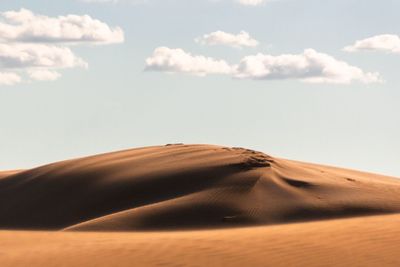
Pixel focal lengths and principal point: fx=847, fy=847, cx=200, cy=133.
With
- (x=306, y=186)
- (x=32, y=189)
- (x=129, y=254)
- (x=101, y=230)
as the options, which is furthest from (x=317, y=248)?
(x=32, y=189)

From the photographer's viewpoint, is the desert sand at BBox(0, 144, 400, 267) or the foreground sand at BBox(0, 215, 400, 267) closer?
the foreground sand at BBox(0, 215, 400, 267)

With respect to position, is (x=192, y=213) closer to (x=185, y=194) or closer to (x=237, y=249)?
(x=185, y=194)

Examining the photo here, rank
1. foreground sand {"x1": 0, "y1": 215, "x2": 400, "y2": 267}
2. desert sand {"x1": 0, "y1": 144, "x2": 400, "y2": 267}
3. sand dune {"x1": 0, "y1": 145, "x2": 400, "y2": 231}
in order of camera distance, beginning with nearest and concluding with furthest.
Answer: foreground sand {"x1": 0, "y1": 215, "x2": 400, "y2": 267} → desert sand {"x1": 0, "y1": 144, "x2": 400, "y2": 267} → sand dune {"x1": 0, "y1": 145, "x2": 400, "y2": 231}

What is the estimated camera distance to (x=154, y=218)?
32281 mm

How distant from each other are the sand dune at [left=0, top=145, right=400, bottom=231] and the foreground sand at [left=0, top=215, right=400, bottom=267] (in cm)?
687

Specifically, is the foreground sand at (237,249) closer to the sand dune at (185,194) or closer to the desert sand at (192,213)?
the desert sand at (192,213)

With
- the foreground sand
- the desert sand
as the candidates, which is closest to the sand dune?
the desert sand

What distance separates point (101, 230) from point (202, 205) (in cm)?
472

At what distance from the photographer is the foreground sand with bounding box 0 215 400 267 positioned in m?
20.0

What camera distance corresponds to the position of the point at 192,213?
33.0m

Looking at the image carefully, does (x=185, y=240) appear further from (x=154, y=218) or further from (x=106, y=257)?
(x=154, y=218)

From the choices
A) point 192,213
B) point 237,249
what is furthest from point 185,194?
point 237,249

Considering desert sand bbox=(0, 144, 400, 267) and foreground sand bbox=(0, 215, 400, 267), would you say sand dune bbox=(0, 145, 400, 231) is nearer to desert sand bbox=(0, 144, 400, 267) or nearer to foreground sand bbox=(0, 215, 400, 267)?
desert sand bbox=(0, 144, 400, 267)

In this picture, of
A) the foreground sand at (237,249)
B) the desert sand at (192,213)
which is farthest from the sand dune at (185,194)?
the foreground sand at (237,249)
